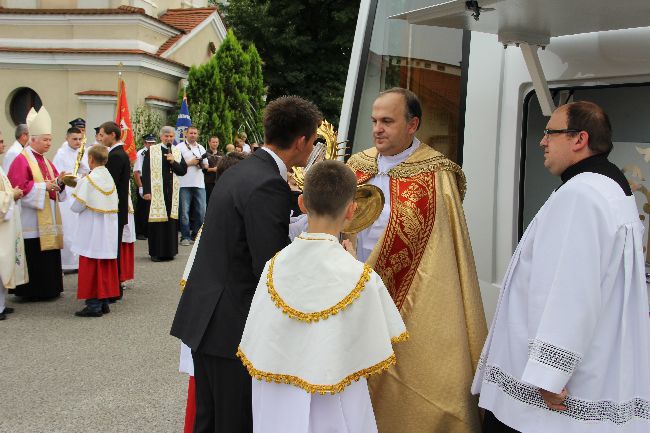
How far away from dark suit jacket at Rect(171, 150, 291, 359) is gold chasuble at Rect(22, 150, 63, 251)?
18.7 feet

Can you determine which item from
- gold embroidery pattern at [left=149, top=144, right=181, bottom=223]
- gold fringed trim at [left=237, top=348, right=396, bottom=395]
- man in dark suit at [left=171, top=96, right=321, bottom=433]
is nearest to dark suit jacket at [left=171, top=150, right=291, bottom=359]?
man in dark suit at [left=171, top=96, right=321, bottom=433]

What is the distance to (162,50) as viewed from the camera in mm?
17188

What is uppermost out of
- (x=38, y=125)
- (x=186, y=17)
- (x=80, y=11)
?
(x=186, y=17)

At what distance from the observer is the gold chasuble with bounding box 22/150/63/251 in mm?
7996

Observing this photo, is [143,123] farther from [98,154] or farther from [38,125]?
[98,154]

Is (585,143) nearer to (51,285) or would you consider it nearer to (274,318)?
(274,318)

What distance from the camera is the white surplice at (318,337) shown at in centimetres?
248

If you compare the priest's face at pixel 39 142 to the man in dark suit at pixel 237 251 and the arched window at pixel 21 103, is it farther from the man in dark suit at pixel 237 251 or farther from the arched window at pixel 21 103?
the arched window at pixel 21 103

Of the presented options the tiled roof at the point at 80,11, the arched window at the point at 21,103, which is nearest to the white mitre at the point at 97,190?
the tiled roof at the point at 80,11

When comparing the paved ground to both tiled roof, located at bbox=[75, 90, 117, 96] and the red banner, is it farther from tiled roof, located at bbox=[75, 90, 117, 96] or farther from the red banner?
tiled roof, located at bbox=[75, 90, 117, 96]

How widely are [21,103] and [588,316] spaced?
16830 mm

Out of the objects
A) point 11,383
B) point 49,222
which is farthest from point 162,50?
point 11,383

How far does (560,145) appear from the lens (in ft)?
8.60

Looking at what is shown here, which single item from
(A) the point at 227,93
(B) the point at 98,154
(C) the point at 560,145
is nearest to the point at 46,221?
(B) the point at 98,154
